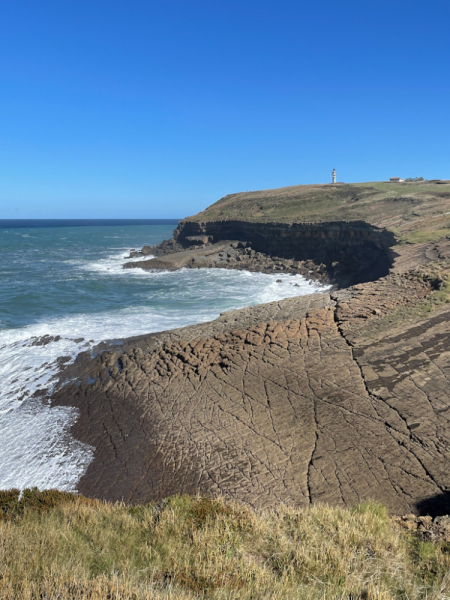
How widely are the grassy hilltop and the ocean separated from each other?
26.8 ft

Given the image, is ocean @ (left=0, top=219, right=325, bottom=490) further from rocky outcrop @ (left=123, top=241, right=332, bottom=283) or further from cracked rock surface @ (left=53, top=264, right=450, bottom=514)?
rocky outcrop @ (left=123, top=241, right=332, bottom=283)

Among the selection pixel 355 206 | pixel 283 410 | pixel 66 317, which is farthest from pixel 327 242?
pixel 283 410

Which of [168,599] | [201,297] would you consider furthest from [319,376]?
[201,297]

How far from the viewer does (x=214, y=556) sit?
429cm

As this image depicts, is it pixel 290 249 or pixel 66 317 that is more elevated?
pixel 290 249

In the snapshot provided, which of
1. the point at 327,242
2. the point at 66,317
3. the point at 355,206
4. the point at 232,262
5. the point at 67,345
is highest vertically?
the point at 355,206

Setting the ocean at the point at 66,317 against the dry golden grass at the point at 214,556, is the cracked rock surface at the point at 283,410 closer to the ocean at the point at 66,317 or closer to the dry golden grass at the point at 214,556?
the ocean at the point at 66,317

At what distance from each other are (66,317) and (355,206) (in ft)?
96.1

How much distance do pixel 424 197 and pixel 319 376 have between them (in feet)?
95.0

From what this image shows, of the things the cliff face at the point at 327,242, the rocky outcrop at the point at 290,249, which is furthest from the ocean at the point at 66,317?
the cliff face at the point at 327,242

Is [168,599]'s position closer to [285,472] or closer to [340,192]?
[285,472]

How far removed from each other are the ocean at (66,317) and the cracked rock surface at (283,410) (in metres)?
0.79

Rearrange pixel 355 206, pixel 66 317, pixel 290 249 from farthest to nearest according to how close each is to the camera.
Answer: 1. pixel 290 249
2. pixel 355 206
3. pixel 66 317

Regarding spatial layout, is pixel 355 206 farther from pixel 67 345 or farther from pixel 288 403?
pixel 288 403
